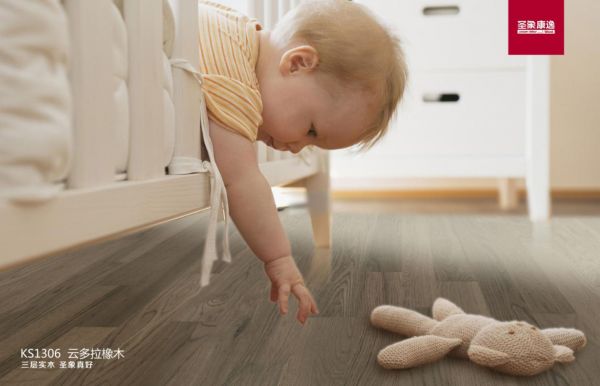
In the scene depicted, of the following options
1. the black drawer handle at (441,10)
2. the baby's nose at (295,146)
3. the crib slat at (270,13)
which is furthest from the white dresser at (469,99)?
the baby's nose at (295,146)

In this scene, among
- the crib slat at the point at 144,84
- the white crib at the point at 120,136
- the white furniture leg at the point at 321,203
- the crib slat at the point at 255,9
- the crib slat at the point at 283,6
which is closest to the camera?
the white crib at the point at 120,136

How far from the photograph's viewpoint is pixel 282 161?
112cm

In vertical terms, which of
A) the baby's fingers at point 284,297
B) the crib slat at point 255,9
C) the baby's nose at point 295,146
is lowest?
the baby's fingers at point 284,297

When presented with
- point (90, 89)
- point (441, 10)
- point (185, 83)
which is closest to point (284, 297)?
point (185, 83)

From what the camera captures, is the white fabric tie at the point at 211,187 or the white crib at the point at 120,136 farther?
the white fabric tie at the point at 211,187

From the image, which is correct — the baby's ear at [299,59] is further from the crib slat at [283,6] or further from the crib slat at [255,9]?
the crib slat at [283,6]

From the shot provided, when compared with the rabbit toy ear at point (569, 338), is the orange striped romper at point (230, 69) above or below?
above

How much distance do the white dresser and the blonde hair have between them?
1087mm

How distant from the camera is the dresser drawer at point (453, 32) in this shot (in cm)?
188

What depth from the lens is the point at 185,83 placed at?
0.68m

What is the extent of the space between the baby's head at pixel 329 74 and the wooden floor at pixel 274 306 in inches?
9.7

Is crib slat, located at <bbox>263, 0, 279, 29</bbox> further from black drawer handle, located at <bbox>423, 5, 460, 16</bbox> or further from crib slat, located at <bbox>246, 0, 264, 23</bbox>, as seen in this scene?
black drawer handle, located at <bbox>423, 5, 460, 16</bbox>

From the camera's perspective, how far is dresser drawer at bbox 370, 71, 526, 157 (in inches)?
75.1

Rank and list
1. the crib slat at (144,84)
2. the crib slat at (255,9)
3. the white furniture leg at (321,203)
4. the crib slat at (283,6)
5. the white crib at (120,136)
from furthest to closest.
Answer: the white furniture leg at (321,203)
the crib slat at (283,6)
the crib slat at (255,9)
the crib slat at (144,84)
the white crib at (120,136)
